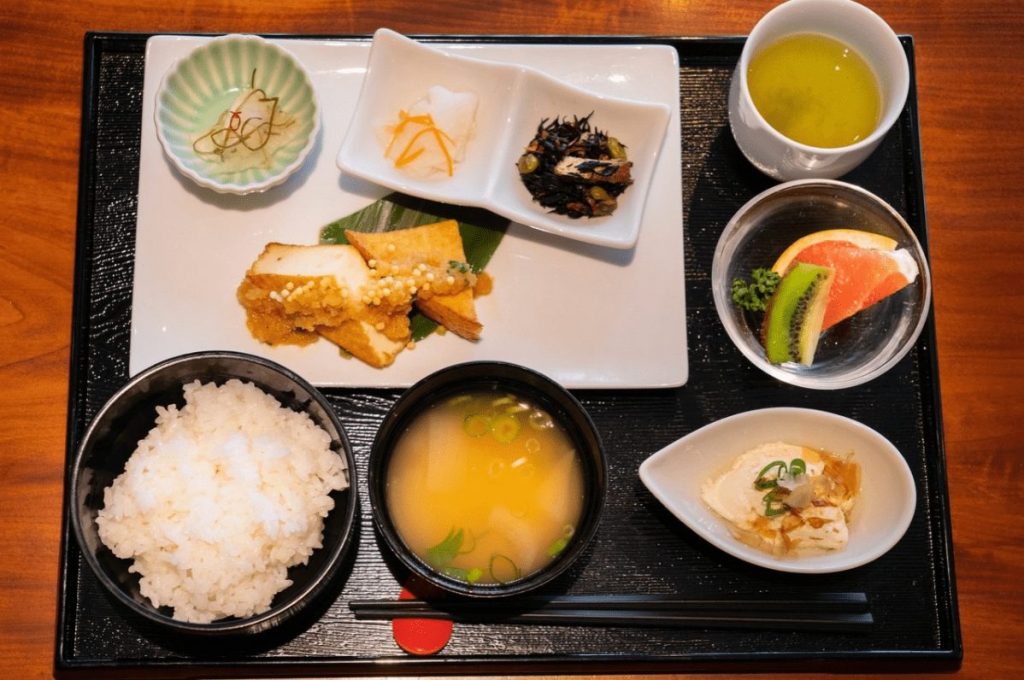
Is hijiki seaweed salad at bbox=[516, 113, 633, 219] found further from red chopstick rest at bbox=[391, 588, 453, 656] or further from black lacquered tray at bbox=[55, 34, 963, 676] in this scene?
red chopstick rest at bbox=[391, 588, 453, 656]

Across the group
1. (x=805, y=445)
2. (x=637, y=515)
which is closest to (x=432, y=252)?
(x=637, y=515)

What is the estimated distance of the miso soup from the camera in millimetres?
2303

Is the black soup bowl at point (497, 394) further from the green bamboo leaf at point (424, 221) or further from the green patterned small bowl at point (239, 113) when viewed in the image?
the green patterned small bowl at point (239, 113)

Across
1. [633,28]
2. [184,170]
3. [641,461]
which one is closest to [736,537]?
[641,461]

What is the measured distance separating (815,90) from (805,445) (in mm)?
966

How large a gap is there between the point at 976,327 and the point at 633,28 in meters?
1.32

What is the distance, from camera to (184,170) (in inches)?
94.8

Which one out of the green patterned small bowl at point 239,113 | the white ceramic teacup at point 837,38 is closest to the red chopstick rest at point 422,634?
the green patterned small bowl at point 239,113

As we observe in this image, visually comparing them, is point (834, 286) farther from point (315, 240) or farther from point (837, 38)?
point (315, 240)

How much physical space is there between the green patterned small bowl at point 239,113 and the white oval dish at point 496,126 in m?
0.17

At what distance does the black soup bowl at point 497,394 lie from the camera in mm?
2178

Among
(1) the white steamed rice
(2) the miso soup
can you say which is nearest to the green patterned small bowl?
(1) the white steamed rice

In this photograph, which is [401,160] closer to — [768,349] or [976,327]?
[768,349]

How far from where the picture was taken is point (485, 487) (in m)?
2.33
